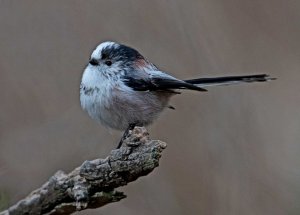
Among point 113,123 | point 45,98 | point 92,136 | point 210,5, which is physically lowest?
point 113,123

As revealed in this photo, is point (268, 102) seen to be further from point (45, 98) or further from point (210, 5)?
point (45, 98)

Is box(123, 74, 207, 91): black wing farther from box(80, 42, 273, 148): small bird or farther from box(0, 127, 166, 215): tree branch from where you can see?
box(0, 127, 166, 215): tree branch

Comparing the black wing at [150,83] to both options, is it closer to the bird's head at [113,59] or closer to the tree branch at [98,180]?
the bird's head at [113,59]

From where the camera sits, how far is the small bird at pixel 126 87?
3180 millimetres

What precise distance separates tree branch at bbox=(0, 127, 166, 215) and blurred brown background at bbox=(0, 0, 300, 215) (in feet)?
4.08

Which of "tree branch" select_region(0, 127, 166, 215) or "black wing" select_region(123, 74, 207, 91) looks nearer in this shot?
"tree branch" select_region(0, 127, 166, 215)

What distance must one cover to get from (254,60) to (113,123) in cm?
170

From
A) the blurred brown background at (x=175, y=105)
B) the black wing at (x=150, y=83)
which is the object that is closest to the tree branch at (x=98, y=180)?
the black wing at (x=150, y=83)

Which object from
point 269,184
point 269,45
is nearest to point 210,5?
point 269,45

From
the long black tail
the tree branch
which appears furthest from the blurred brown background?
the tree branch

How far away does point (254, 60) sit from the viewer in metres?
4.64

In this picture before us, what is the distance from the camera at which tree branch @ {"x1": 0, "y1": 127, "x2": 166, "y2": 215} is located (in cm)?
246

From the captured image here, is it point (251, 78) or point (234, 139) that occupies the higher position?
point (234, 139)

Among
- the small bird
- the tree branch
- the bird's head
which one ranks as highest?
the bird's head
